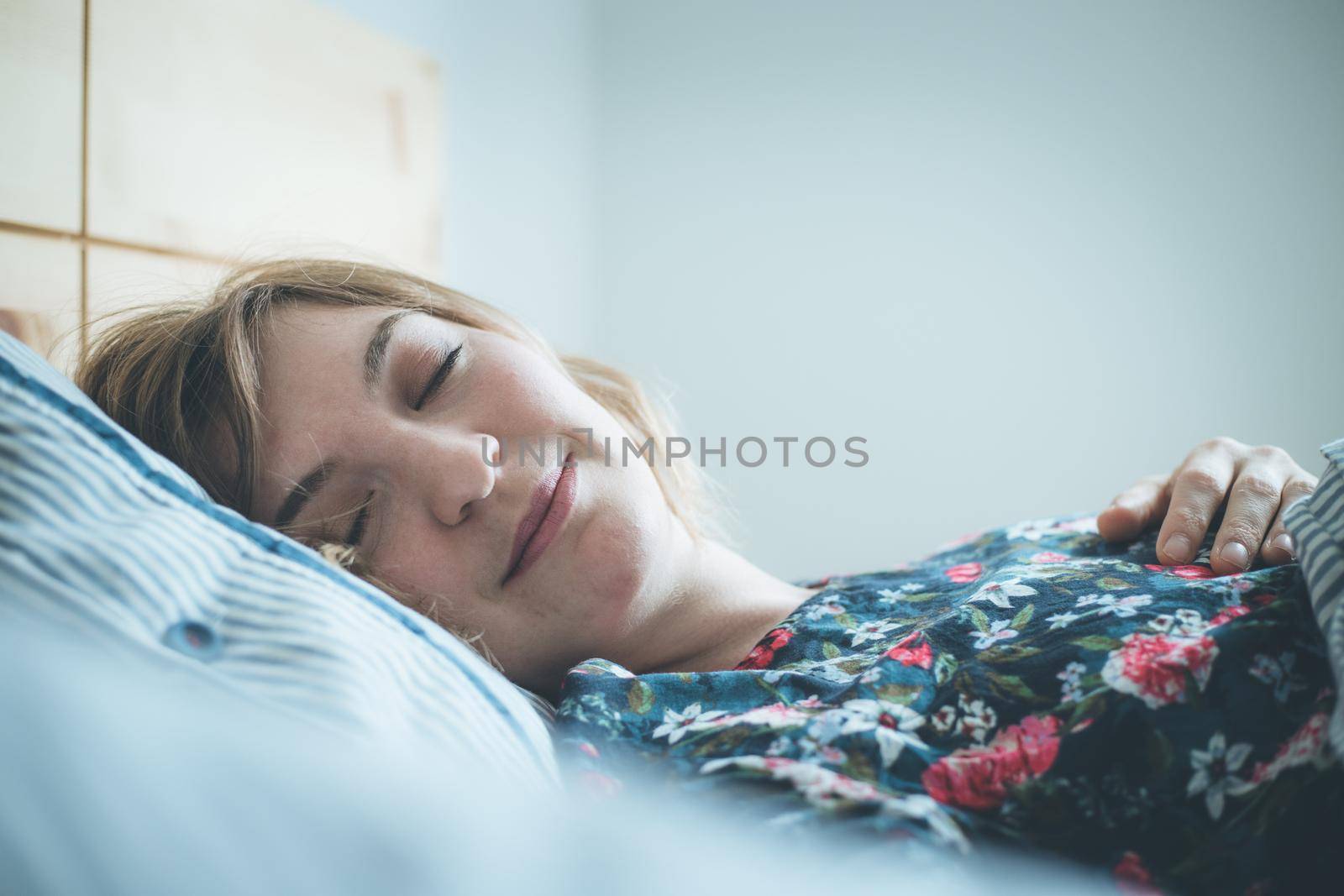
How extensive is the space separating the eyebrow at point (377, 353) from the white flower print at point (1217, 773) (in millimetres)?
676

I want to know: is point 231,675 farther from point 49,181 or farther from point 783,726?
point 49,181

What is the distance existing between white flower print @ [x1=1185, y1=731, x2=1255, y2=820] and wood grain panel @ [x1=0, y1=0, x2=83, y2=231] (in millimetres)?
1240

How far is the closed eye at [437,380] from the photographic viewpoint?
74 centimetres

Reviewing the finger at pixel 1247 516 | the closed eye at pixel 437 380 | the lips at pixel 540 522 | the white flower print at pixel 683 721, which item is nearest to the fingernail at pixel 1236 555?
the finger at pixel 1247 516

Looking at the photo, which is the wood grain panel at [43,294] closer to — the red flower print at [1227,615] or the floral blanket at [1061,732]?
the floral blanket at [1061,732]

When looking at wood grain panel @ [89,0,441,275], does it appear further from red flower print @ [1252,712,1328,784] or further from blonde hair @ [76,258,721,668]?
red flower print @ [1252,712,1328,784]

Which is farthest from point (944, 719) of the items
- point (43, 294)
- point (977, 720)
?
point (43, 294)

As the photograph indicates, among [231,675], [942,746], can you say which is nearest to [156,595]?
[231,675]

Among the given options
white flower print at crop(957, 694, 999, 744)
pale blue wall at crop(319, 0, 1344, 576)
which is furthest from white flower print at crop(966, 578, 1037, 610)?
pale blue wall at crop(319, 0, 1344, 576)

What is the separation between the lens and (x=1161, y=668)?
0.49 metres

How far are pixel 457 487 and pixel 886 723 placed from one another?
382mm

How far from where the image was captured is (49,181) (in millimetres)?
954

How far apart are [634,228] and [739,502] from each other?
0.96 m

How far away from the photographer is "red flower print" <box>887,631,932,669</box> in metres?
0.59
